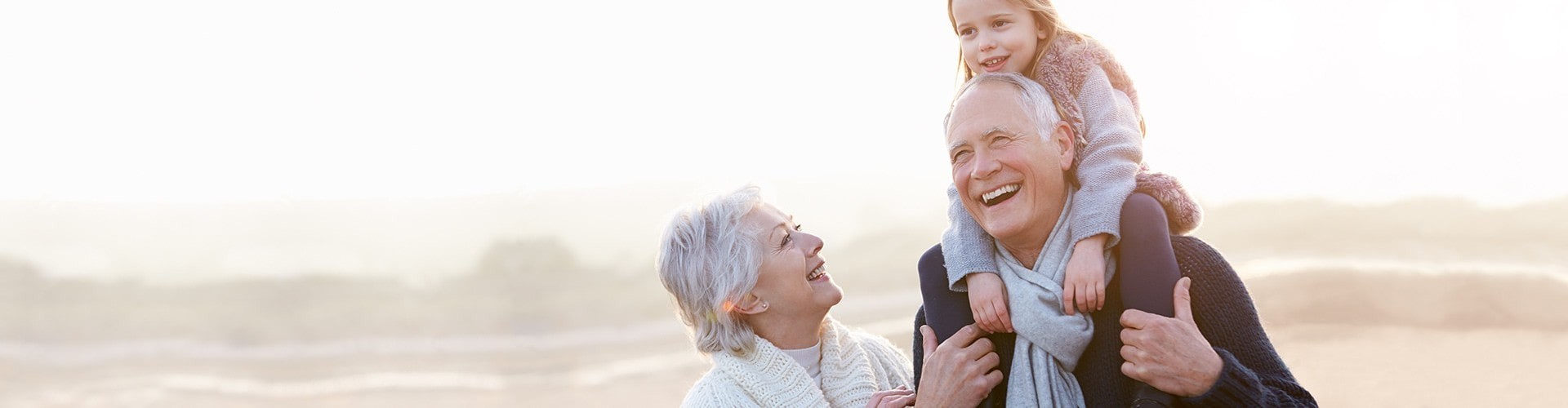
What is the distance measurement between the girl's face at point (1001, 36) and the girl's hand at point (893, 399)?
0.82m

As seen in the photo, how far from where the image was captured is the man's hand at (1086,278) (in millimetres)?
2396

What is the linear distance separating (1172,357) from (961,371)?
1.47 ft

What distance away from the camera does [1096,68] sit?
2.73 m

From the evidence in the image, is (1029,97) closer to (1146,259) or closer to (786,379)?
(1146,259)

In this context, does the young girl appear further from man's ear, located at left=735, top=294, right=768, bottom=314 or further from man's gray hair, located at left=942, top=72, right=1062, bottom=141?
man's ear, located at left=735, top=294, right=768, bottom=314

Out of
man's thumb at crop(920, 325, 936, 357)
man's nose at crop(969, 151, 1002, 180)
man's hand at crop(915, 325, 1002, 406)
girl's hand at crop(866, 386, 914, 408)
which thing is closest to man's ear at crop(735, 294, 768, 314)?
girl's hand at crop(866, 386, 914, 408)

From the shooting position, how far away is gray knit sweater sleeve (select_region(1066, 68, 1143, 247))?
244 cm

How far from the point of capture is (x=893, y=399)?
3014mm

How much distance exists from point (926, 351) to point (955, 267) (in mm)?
254

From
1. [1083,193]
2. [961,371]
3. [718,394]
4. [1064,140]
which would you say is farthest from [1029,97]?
[718,394]

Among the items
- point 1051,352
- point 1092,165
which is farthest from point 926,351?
point 1092,165

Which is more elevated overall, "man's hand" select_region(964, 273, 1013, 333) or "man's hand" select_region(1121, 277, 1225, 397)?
"man's hand" select_region(964, 273, 1013, 333)

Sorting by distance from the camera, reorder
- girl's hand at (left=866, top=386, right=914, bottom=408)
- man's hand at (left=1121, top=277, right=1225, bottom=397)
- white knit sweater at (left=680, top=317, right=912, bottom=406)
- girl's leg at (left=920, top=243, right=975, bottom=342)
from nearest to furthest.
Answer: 1. man's hand at (left=1121, top=277, right=1225, bottom=397)
2. girl's leg at (left=920, top=243, right=975, bottom=342)
3. girl's hand at (left=866, top=386, right=914, bottom=408)
4. white knit sweater at (left=680, top=317, right=912, bottom=406)

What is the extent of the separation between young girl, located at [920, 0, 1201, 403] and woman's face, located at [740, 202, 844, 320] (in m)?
0.58
